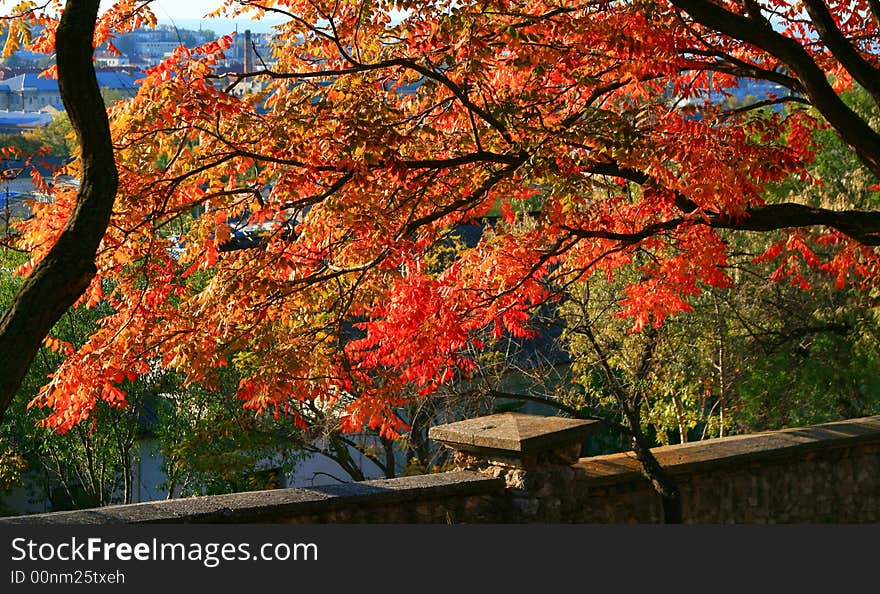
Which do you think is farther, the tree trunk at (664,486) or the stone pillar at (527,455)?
the tree trunk at (664,486)

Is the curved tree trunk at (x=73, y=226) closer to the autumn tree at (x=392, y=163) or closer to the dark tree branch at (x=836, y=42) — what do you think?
the autumn tree at (x=392, y=163)

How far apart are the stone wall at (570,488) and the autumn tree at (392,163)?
1.77 feet

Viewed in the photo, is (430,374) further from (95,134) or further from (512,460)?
(95,134)

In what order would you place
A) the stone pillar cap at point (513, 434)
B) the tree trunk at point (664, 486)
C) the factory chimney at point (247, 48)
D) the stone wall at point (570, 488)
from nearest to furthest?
the stone wall at point (570, 488), the stone pillar cap at point (513, 434), the tree trunk at point (664, 486), the factory chimney at point (247, 48)

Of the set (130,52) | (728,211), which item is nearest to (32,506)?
(728,211)

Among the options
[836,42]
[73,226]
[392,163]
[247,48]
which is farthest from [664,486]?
[247,48]

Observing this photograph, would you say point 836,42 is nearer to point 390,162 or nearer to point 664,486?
point 390,162

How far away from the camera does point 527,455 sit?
22.8ft

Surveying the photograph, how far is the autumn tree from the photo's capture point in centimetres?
695

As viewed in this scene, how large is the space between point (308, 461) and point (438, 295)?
13.5 metres

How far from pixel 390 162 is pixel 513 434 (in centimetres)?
199

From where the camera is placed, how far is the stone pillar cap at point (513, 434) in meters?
6.91

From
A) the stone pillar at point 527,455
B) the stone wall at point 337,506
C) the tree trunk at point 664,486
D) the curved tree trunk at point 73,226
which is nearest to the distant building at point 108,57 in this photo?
the curved tree trunk at point 73,226

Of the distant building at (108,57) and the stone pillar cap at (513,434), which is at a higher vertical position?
the distant building at (108,57)
